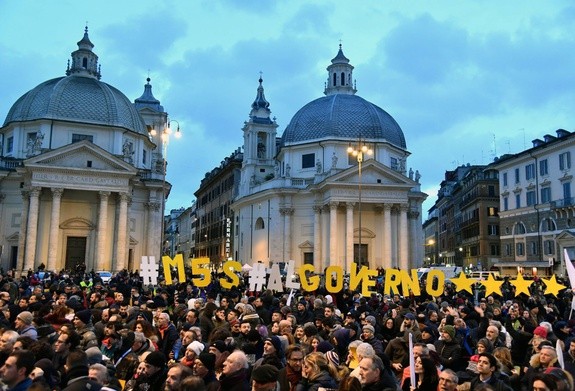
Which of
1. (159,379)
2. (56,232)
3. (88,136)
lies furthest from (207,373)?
(88,136)

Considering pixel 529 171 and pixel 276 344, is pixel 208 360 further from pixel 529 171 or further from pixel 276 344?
pixel 529 171

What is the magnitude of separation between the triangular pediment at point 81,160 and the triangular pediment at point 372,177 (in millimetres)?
19237

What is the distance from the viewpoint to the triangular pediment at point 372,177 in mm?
52594

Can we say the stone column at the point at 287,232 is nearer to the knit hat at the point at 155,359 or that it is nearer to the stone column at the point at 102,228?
the stone column at the point at 102,228

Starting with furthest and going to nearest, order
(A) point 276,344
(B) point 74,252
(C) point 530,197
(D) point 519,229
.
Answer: (D) point 519,229 < (C) point 530,197 < (B) point 74,252 < (A) point 276,344

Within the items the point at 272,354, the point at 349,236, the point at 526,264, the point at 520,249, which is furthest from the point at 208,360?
the point at 520,249

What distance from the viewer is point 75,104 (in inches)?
2045

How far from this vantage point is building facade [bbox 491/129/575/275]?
167ft

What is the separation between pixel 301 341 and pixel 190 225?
11806cm

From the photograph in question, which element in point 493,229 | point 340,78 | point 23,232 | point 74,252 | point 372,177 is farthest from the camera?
point 493,229

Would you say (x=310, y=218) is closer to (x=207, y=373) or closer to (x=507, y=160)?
(x=507, y=160)

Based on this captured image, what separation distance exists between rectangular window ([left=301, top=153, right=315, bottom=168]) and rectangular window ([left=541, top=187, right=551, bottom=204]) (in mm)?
24292

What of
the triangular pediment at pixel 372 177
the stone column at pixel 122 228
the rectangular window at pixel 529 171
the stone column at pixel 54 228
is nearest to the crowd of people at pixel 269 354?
the stone column at pixel 54 228

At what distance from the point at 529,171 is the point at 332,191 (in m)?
22.2
